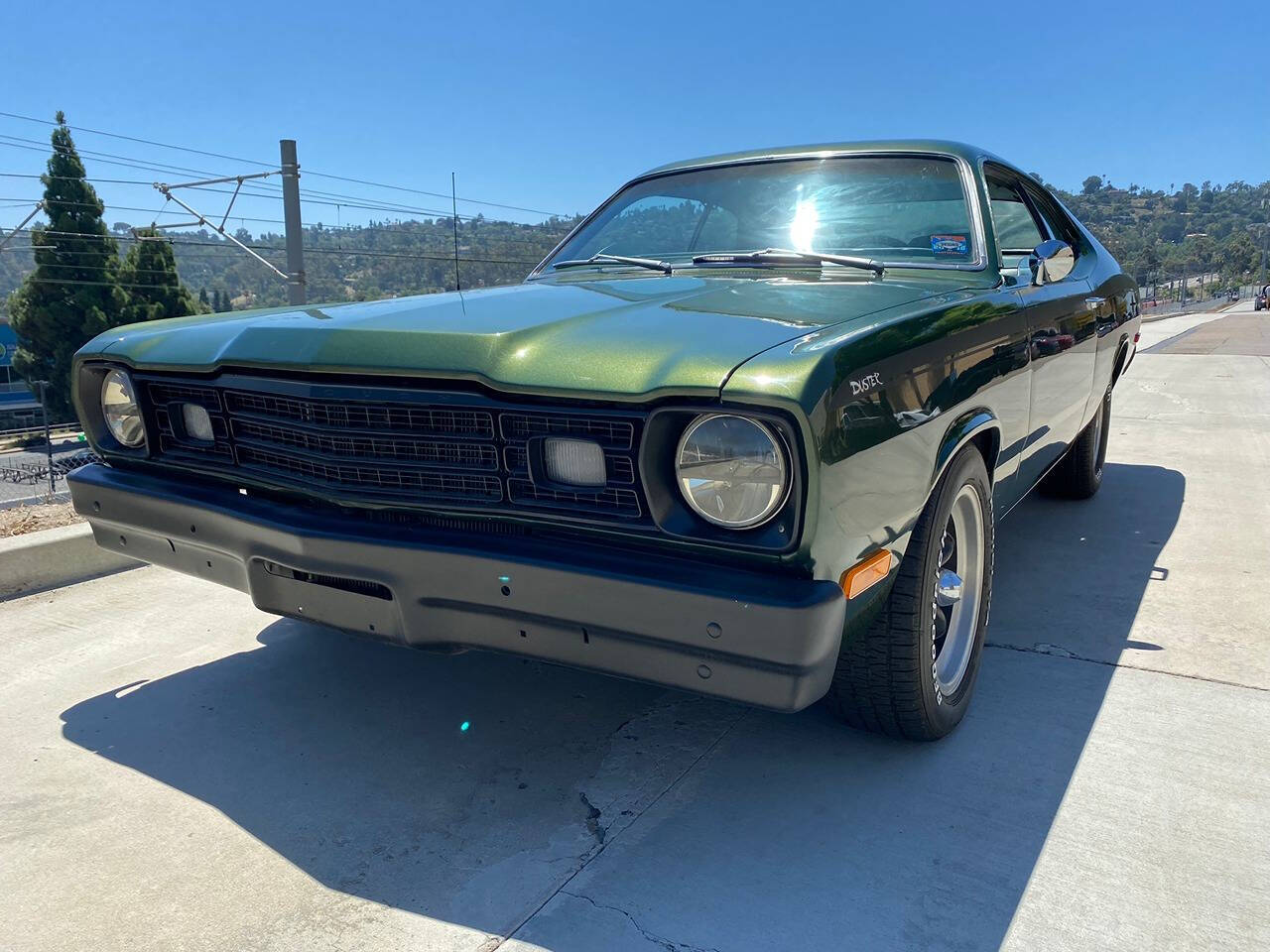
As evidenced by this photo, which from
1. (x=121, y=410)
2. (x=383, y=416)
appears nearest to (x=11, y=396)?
(x=121, y=410)

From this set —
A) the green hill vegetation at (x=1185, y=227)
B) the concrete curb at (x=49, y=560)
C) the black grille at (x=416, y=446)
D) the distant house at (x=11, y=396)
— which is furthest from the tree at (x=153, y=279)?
the green hill vegetation at (x=1185, y=227)

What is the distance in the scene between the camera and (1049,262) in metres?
3.26

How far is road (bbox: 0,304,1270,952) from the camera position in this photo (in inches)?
73.5

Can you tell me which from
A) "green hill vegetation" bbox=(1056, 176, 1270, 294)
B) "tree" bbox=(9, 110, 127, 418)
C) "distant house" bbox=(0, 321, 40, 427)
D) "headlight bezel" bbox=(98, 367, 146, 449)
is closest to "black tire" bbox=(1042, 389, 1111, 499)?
"headlight bezel" bbox=(98, 367, 146, 449)

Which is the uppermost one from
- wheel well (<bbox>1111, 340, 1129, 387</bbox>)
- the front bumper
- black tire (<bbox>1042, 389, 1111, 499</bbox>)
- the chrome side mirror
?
the chrome side mirror

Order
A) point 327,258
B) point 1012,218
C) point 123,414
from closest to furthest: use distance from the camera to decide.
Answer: point 123,414, point 1012,218, point 327,258

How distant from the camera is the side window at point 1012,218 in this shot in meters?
3.52

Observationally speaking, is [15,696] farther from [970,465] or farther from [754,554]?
[970,465]

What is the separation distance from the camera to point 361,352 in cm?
213

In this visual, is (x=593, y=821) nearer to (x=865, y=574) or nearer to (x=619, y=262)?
(x=865, y=574)

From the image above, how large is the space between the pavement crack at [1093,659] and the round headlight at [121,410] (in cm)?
271

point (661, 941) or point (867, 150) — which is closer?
point (661, 941)

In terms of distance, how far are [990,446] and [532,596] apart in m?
1.47

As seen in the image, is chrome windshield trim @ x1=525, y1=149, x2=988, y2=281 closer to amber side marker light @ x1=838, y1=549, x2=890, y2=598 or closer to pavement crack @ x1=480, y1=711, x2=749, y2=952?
amber side marker light @ x1=838, y1=549, x2=890, y2=598
